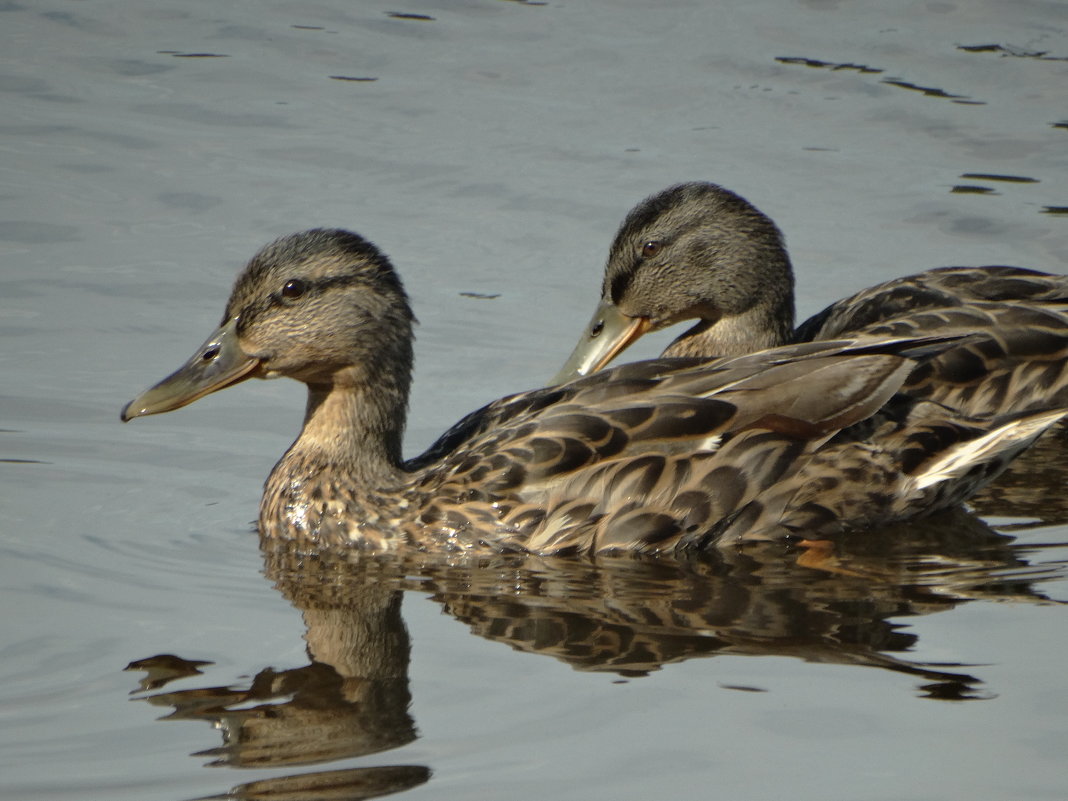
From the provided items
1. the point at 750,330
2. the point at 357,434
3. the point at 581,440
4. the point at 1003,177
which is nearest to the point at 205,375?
the point at 357,434

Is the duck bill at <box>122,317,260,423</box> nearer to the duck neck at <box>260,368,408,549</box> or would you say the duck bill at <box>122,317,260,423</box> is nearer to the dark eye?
the dark eye

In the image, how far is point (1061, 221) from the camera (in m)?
12.5

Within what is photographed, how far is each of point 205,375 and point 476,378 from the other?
7.43 ft

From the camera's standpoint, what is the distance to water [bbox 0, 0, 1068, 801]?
6.32m

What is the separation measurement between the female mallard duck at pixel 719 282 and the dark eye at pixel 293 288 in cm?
200

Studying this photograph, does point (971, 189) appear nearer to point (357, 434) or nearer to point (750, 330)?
point (750, 330)

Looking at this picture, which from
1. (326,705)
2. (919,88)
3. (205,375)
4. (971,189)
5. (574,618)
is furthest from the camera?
(919,88)

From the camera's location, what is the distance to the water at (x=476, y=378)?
6.32 meters

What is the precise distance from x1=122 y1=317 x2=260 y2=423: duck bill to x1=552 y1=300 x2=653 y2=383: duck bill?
2.16 metres

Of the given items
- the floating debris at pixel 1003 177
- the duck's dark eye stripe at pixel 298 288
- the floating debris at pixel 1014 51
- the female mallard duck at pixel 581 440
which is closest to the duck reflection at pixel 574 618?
the female mallard duck at pixel 581 440

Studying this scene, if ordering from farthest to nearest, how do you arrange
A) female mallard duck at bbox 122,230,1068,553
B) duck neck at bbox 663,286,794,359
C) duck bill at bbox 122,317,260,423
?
duck neck at bbox 663,286,794,359, duck bill at bbox 122,317,260,423, female mallard duck at bbox 122,230,1068,553

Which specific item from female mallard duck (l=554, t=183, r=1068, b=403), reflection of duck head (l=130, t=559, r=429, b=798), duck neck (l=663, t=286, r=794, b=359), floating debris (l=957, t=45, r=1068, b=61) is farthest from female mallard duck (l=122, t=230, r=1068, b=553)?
floating debris (l=957, t=45, r=1068, b=61)

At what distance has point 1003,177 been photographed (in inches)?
515

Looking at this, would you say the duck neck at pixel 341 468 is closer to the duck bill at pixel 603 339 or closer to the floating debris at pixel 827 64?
the duck bill at pixel 603 339
